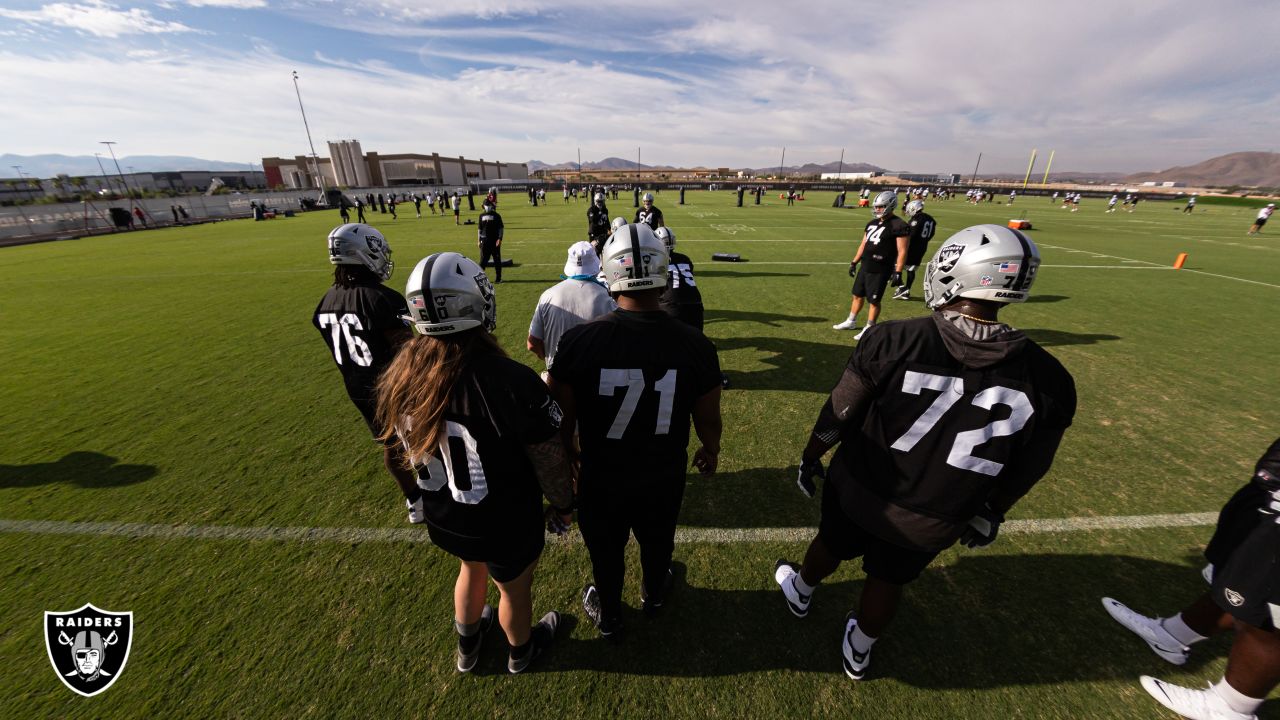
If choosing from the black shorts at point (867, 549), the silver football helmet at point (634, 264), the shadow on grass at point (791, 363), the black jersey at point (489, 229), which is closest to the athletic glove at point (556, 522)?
the silver football helmet at point (634, 264)

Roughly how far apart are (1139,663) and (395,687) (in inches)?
180

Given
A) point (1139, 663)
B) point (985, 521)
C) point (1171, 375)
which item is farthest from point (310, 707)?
point (1171, 375)

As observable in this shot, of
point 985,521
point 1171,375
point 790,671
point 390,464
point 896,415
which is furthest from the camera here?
point 1171,375

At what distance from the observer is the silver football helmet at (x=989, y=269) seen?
2035 millimetres

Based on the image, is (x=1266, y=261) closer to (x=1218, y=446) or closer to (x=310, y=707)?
(x=1218, y=446)

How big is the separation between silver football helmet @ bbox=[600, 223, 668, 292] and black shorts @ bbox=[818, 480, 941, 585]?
1541 millimetres

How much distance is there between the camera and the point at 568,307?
3672 millimetres

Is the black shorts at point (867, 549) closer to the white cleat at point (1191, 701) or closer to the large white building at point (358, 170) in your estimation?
the white cleat at point (1191, 701)

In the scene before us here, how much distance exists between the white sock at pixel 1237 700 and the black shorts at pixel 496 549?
12.1 ft

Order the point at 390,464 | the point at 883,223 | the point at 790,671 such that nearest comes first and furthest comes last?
the point at 790,671 → the point at 390,464 → the point at 883,223

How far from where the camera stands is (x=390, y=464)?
2.94 metres

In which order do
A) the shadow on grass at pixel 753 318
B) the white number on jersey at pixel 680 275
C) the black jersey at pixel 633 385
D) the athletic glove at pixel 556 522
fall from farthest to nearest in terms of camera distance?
1. the shadow on grass at pixel 753 318
2. the white number on jersey at pixel 680 275
3. the athletic glove at pixel 556 522
4. the black jersey at pixel 633 385

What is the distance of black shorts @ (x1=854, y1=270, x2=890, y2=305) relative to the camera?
731 cm

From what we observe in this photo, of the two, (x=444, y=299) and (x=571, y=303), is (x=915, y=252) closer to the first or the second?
(x=571, y=303)
